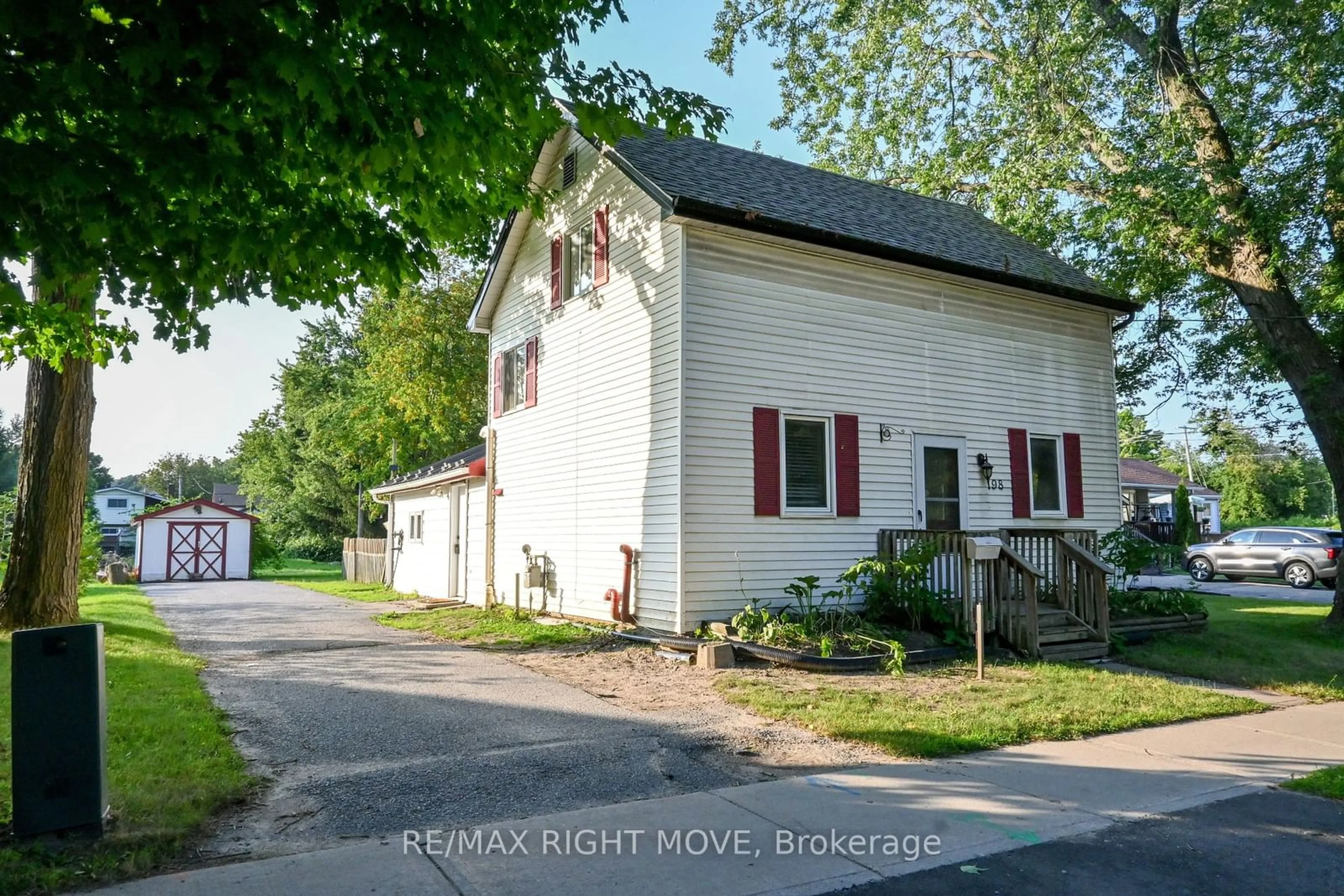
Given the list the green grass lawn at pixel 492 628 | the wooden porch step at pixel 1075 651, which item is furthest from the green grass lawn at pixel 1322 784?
the green grass lawn at pixel 492 628

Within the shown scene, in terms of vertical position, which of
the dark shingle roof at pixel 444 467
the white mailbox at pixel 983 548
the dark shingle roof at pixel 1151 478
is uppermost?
the dark shingle roof at pixel 1151 478

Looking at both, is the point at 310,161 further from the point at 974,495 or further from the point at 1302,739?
the point at 974,495

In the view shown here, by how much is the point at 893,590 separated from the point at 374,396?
85.3ft

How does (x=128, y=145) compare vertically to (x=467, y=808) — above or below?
above

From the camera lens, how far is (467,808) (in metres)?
4.67

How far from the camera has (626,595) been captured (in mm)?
11180

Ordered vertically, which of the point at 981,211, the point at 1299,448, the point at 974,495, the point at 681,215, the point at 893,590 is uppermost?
the point at 981,211

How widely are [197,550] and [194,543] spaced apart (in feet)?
0.87

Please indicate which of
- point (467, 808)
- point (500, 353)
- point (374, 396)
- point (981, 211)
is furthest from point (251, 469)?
point (467, 808)

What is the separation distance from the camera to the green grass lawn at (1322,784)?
5.20 meters

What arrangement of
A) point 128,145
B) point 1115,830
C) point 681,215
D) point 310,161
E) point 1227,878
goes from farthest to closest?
point 681,215
point 310,161
point 128,145
point 1115,830
point 1227,878

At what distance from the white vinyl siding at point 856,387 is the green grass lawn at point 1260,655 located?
8.77ft

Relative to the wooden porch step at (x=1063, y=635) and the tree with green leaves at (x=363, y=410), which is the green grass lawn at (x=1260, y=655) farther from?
the tree with green leaves at (x=363, y=410)

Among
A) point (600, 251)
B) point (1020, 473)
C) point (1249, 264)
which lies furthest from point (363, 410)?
point (1249, 264)
